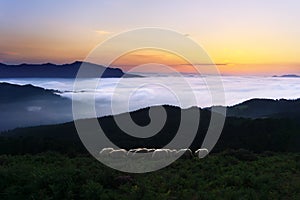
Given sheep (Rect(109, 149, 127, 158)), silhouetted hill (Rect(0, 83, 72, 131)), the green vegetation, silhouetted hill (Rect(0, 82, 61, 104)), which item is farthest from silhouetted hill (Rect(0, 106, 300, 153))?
silhouetted hill (Rect(0, 82, 61, 104))

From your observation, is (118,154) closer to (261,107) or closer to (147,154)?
(147,154)

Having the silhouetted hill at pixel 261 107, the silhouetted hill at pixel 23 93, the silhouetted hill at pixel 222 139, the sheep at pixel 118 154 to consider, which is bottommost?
the silhouetted hill at pixel 222 139

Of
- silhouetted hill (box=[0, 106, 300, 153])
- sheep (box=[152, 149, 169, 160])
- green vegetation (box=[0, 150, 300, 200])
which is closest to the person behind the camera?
green vegetation (box=[0, 150, 300, 200])

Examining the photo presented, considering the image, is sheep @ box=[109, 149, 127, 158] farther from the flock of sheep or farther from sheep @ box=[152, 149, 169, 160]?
sheep @ box=[152, 149, 169, 160]

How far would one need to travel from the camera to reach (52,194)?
434 inches

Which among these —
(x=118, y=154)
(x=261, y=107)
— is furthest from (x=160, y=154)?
(x=261, y=107)

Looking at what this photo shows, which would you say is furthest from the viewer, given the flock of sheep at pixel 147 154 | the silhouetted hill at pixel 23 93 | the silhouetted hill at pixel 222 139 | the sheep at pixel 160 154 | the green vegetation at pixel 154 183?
the silhouetted hill at pixel 23 93

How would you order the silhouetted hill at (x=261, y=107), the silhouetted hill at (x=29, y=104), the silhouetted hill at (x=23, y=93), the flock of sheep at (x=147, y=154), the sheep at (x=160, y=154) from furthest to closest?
1. the silhouetted hill at (x=23, y=93)
2. the silhouetted hill at (x=29, y=104)
3. the silhouetted hill at (x=261, y=107)
4. the flock of sheep at (x=147, y=154)
5. the sheep at (x=160, y=154)

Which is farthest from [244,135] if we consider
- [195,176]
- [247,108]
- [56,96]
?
[56,96]

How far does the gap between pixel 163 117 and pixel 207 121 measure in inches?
245

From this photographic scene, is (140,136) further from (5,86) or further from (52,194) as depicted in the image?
(5,86)

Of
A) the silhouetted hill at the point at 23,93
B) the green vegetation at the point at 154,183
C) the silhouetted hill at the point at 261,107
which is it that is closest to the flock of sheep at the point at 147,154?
the green vegetation at the point at 154,183

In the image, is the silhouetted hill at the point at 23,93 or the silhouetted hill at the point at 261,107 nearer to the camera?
the silhouetted hill at the point at 261,107

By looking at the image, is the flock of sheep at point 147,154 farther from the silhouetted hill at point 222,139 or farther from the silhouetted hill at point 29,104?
the silhouetted hill at point 29,104
